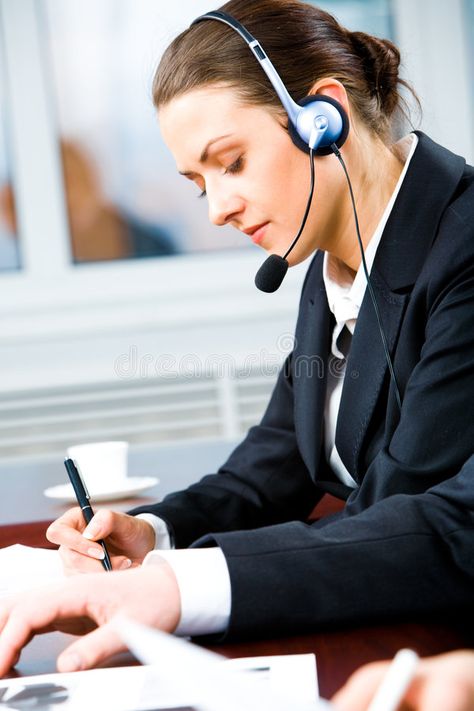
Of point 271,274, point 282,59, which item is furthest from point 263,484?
point 282,59

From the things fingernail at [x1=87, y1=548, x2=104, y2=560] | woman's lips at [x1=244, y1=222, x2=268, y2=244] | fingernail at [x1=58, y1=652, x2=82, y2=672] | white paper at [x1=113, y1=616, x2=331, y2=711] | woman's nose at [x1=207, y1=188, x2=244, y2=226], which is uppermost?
woman's nose at [x1=207, y1=188, x2=244, y2=226]

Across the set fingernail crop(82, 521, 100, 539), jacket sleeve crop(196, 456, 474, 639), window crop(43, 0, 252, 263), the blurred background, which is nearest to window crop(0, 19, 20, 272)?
the blurred background

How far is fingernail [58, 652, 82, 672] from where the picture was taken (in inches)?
27.9

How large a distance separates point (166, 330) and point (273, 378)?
423mm

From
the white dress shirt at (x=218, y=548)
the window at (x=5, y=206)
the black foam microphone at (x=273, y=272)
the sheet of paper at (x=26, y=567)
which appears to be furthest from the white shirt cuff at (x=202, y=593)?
the window at (x=5, y=206)

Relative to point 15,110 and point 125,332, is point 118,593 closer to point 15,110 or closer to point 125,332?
point 125,332

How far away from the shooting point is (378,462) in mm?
1082

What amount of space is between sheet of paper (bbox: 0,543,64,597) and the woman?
2cm

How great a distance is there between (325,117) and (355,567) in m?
0.64

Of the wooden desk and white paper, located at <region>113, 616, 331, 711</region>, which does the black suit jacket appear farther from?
white paper, located at <region>113, 616, 331, 711</region>

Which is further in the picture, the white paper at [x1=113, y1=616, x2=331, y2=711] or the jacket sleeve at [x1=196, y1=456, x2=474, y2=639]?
the jacket sleeve at [x1=196, y1=456, x2=474, y2=639]

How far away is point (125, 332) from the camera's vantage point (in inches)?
140

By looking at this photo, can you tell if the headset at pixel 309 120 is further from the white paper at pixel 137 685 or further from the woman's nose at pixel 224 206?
the white paper at pixel 137 685

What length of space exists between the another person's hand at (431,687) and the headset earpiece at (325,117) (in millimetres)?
880
